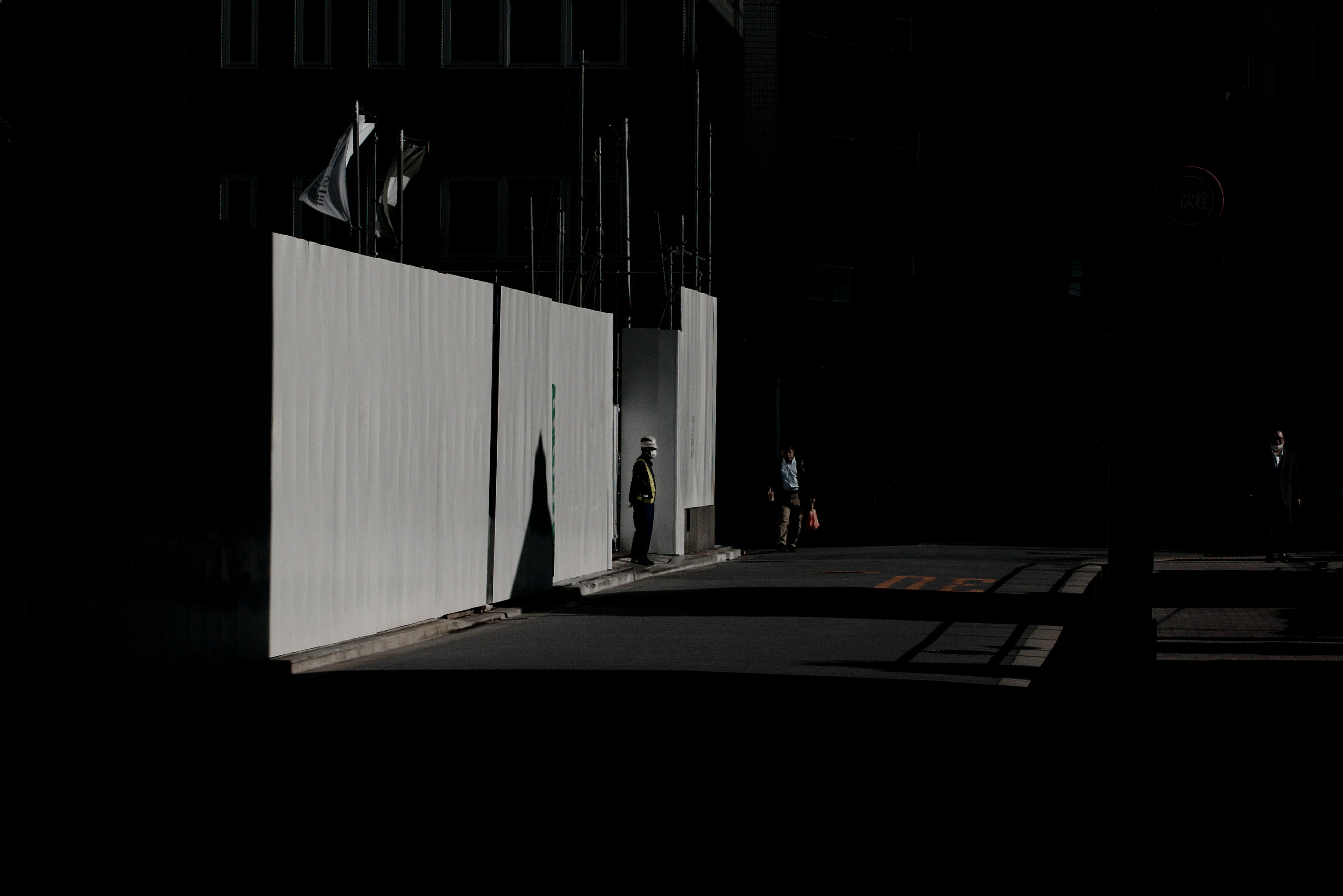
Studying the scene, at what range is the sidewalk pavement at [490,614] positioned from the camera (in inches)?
502

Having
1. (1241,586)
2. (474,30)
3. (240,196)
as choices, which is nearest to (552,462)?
(1241,586)

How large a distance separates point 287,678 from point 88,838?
5153 mm

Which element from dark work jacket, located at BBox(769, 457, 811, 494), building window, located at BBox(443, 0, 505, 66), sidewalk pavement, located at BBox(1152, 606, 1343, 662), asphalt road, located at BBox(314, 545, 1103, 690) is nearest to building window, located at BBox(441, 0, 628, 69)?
building window, located at BBox(443, 0, 505, 66)

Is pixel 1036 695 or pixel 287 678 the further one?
pixel 287 678

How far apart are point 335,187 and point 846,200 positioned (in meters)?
18.1

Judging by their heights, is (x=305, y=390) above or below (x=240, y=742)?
above

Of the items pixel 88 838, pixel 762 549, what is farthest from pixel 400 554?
pixel 762 549

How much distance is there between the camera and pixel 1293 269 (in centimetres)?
3672

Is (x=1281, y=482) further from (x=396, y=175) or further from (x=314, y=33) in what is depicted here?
(x=314, y=33)

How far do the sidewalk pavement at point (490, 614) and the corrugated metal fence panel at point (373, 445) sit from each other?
0.16 meters

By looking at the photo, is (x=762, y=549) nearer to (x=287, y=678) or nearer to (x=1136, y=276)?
(x=287, y=678)

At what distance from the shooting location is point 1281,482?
81.6ft

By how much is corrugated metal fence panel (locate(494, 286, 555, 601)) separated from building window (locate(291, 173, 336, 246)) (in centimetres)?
1546

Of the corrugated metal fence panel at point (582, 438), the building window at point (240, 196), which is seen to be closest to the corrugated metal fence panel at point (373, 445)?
the corrugated metal fence panel at point (582, 438)
